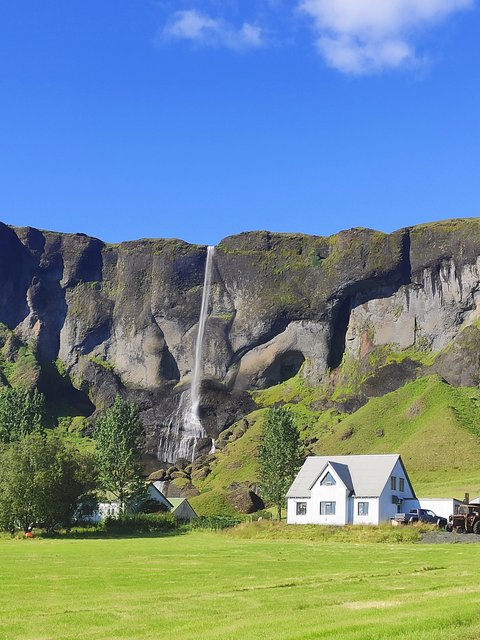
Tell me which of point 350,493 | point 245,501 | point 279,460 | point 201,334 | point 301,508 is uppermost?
point 201,334

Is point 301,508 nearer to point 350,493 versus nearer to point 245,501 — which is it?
point 350,493

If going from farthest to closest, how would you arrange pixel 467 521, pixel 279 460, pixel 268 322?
pixel 268 322
pixel 279 460
pixel 467 521

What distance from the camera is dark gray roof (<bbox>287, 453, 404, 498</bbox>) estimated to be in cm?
7658

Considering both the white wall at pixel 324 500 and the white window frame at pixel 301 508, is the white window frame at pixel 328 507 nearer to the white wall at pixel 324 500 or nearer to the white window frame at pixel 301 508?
the white wall at pixel 324 500

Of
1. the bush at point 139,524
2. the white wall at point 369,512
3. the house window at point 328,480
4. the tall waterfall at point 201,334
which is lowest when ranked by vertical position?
the bush at point 139,524

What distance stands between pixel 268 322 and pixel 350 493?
349ft

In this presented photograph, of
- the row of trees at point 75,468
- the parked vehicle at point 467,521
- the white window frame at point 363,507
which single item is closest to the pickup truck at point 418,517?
the white window frame at point 363,507

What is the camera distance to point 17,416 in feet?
398

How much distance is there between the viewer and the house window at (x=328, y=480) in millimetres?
77688

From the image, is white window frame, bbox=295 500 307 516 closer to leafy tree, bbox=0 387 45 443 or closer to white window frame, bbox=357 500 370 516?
white window frame, bbox=357 500 370 516

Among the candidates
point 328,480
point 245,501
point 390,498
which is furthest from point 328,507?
point 245,501

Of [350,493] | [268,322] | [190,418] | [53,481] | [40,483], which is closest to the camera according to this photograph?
[40,483]

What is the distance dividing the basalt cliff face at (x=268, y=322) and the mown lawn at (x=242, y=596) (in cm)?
11583

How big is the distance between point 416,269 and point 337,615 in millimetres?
153902
